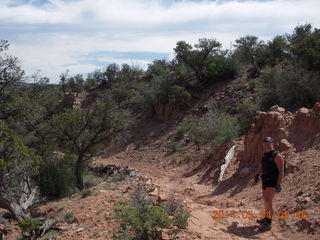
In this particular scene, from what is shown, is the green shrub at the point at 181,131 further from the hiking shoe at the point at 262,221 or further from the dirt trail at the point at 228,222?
the hiking shoe at the point at 262,221

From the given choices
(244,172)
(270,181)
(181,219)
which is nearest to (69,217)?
(181,219)

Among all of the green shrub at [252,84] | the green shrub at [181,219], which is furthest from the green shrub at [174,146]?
the green shrub at [181,219]

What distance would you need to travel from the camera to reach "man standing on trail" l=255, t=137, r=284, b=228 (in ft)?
21.3

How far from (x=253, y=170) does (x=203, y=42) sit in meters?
17.8

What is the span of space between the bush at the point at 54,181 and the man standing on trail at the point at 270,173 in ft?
28.1

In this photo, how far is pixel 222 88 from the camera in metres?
25.4

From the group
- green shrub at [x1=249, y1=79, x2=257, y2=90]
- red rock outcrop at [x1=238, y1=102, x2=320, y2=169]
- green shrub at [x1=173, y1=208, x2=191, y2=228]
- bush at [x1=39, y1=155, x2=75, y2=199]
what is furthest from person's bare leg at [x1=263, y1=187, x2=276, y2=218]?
green shrub at [x1=249, y1=79, x2=257, y2=90]

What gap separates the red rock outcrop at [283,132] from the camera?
10867 millimetres

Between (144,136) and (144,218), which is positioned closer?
(144,218)

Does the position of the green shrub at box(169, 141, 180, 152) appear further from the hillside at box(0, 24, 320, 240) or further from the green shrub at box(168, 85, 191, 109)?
the green shrub at box(168, 85, 191, 109)

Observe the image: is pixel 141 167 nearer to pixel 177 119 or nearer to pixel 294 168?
pixel 177 119

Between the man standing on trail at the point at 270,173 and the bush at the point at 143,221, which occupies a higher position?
the man standing on trail at the point at 270,173

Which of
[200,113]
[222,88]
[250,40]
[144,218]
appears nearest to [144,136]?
[200,113]
